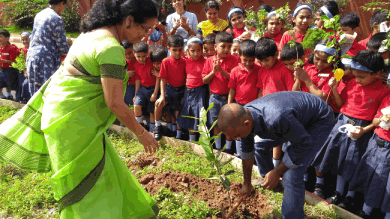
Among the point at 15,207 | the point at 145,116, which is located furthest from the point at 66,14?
the point at 15,207

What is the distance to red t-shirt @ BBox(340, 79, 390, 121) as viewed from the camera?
3123 millimetres

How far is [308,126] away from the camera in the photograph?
2852mm

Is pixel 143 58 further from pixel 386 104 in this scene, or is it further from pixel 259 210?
pixel 386 104

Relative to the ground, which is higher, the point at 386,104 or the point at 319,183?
the point at 386,104

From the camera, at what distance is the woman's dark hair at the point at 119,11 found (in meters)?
2.14

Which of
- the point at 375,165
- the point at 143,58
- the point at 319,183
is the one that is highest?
the point at 143,58

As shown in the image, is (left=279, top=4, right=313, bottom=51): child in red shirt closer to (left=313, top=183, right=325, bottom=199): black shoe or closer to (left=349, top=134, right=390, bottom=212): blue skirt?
(left=349, top=134, right=390, bottom=212): blue skirt

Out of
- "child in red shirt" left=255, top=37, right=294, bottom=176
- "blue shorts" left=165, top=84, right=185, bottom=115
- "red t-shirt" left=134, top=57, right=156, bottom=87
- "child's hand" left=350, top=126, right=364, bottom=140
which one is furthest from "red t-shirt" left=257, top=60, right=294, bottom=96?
"red t-shirt" left=134, top=57, right=156, bottom=87

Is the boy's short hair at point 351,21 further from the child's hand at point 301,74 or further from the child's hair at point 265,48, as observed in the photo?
the child's hand at point 301,74

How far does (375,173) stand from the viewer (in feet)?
9.99

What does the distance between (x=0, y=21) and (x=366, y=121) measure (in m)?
20.2

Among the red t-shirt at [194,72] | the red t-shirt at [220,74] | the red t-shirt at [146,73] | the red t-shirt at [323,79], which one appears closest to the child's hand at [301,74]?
the red t-shirt at [323,79]

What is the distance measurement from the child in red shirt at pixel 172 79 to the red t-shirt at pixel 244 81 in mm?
1123

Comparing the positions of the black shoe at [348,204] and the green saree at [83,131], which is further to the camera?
the black shoe at [348,204]
